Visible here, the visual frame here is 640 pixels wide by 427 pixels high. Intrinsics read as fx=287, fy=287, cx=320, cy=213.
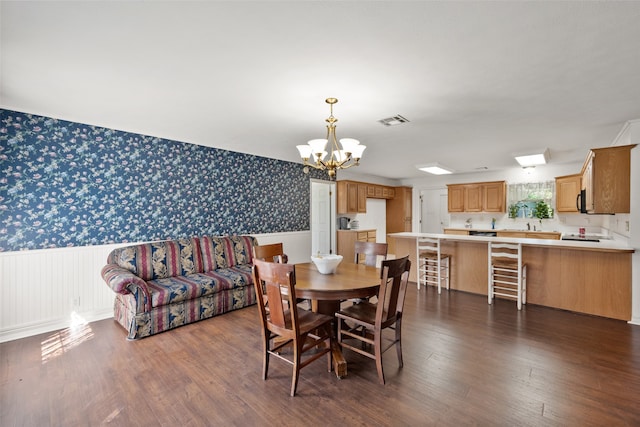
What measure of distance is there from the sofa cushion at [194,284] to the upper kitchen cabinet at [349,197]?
319 centimetres

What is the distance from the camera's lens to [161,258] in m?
3.82

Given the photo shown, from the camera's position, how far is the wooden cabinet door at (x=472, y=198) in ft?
24.1

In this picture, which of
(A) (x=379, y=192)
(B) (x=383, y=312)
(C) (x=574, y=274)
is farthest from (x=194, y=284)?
(A) (x=379, y=192)

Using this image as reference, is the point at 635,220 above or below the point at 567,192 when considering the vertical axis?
below

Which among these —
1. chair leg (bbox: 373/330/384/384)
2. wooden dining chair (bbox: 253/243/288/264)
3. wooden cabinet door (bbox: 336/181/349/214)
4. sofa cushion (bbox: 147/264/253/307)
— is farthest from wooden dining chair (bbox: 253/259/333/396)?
wooden cabinet door (bbox: 336/181/349/214)

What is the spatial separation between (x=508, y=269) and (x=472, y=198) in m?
3.71

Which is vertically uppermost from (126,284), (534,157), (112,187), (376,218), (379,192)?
(534,157)

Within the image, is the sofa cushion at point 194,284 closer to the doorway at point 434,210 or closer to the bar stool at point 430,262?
the bar stool at point 430,262

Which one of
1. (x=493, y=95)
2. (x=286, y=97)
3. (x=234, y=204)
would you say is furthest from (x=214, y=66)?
(x=234, y=204)

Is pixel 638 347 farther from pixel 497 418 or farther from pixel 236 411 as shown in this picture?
pixel 236 411

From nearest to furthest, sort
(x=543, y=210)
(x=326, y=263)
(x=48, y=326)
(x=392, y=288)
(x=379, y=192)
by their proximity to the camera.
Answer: (x=392, y=288) < (x=326, y=263) < (x=48, y=326) < (x=543, y=210) < (x=379, y=192)

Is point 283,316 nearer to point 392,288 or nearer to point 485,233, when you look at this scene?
point 392,288

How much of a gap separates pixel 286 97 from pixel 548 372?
3.29 meters

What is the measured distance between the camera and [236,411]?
1.94 metres
